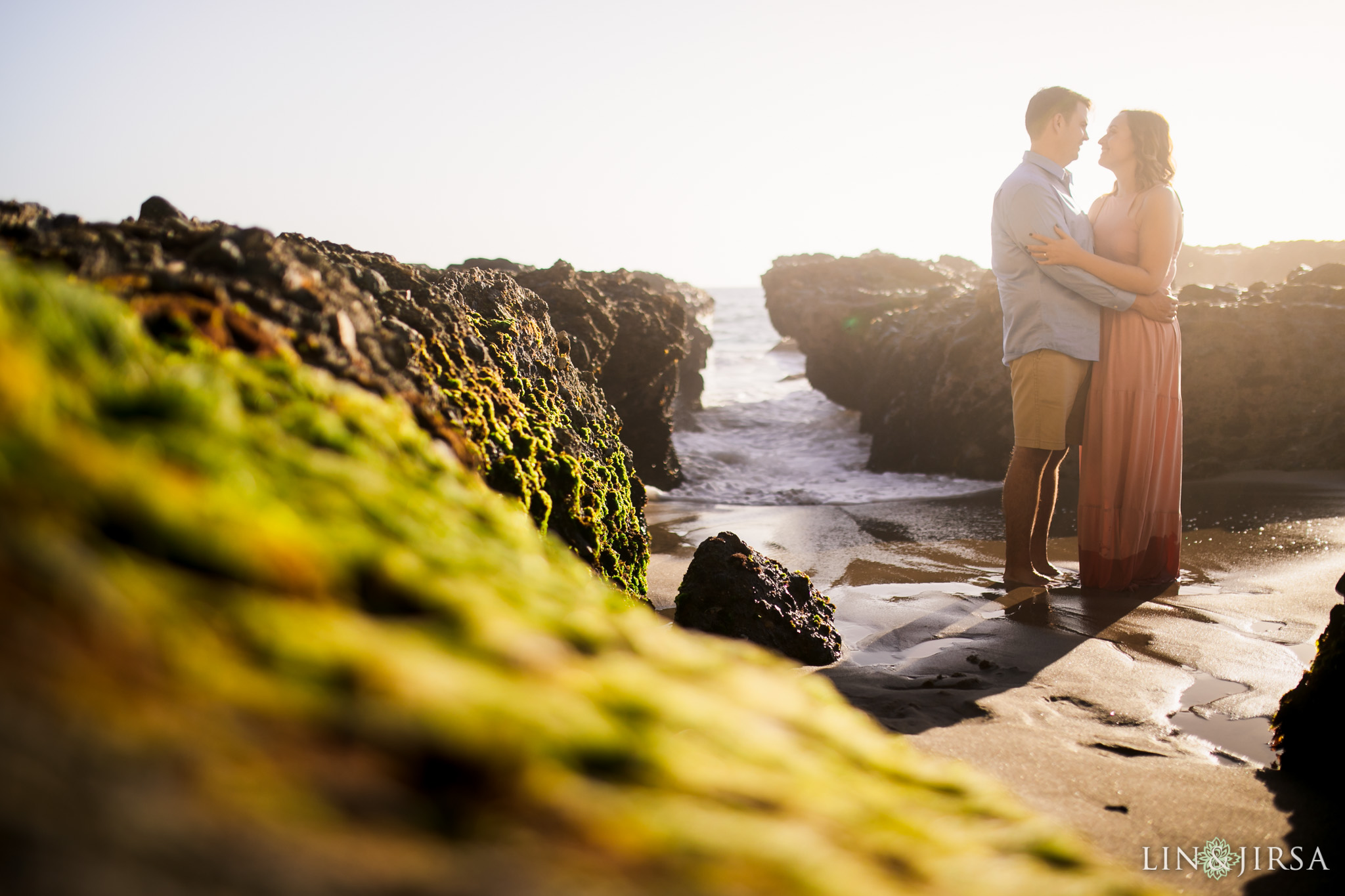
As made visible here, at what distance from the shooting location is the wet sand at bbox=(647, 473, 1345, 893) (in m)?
1.96

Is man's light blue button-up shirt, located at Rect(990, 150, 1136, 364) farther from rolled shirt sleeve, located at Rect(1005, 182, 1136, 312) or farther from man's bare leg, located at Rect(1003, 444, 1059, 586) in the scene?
man's bare leg, located at Rect(1003, 444, 1059, 586)

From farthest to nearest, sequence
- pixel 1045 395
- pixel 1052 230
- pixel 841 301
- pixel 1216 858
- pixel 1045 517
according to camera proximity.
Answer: pixel 841 301 → pixel 1045 517 → pixel 1045 395 → pixel 1052 230 → pixel 1216 858

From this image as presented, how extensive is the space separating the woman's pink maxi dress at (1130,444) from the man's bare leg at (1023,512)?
0.91 ft

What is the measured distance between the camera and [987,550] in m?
5.58

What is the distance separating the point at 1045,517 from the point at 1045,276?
1.48 meters

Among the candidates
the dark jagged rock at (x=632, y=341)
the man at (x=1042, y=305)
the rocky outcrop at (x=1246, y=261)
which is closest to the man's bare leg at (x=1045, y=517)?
the man at (x=1042, y=305)

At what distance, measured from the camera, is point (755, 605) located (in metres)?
3.35

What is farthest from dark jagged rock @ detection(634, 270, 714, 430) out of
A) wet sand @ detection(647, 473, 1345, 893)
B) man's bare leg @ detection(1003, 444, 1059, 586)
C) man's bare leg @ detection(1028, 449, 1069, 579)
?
man's bare leg @ detection(1003, 444, 1059, 586)

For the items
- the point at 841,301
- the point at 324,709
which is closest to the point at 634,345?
the point at 324,709

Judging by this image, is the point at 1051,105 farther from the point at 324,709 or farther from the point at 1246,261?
the point at 1246,261

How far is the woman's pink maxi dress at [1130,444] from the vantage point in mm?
4488

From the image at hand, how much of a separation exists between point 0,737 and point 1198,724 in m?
3.10

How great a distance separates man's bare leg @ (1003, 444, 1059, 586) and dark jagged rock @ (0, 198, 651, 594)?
90.3 inches

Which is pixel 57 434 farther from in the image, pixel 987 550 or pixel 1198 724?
pixel 987 550
